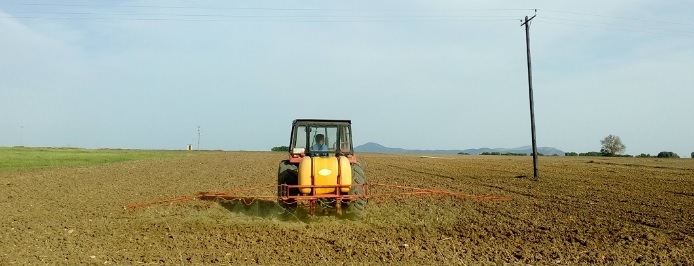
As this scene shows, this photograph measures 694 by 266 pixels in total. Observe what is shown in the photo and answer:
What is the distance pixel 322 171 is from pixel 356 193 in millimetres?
823

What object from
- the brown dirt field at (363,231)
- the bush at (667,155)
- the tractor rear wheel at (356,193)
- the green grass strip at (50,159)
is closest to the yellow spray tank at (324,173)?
the tractor rear wheel at (356,193)

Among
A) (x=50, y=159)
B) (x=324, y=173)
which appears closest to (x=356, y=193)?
(x=324, y=173)

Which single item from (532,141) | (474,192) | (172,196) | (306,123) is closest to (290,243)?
(306,123)

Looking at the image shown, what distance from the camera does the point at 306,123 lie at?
13.0 meters

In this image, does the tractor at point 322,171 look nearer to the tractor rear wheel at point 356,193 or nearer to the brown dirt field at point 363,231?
the tractor rear wheel at point 356,193

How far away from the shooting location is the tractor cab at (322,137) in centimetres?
1293

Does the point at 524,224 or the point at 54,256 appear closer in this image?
the point at 54,256

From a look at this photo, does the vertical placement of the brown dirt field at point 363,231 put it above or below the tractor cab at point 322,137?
below

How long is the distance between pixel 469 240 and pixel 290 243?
2699mm

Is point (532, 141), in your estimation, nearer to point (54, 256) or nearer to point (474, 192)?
point (474, 192)

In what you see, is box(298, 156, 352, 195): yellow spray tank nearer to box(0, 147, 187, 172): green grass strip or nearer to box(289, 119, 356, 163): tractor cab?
box(289, 119, 356, 163): tractor cab

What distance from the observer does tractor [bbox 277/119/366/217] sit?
1130 cm

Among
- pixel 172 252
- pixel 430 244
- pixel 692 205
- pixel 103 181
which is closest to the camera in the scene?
pixel 172 252

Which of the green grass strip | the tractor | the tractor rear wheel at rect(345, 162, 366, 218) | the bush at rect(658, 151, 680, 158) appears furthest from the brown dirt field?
the bush at rect(658, 151, 680, 158)
